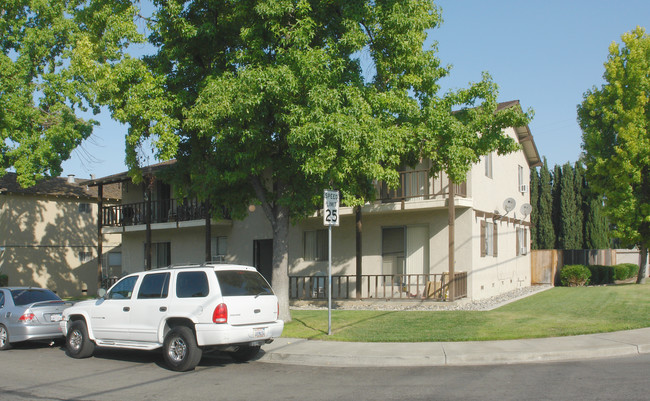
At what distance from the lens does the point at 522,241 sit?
25.6 meters

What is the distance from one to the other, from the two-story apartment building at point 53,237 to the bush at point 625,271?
28055mm

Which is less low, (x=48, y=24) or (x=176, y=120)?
(x=48, y=24)

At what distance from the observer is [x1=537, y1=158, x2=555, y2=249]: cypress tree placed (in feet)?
107

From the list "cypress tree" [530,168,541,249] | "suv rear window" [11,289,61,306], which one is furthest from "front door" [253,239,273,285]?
"cypress tree" [530,168,541,249]

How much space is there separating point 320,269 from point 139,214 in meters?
10.9

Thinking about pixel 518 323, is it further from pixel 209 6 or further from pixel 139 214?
pixel 139 214

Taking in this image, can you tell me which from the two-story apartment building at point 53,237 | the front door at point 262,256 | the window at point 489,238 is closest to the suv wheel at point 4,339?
the front door at point 262,256

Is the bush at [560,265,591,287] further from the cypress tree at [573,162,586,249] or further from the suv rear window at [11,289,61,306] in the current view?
the suv rear window at [11,289,61,306]

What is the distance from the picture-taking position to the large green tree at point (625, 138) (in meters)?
26.4

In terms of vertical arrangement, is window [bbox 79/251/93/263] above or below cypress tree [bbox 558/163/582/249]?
below

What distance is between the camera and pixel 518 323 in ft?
44.1

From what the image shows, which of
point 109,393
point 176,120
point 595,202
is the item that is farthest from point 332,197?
point 595,202

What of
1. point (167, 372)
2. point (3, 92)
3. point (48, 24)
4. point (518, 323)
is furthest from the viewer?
point (48, 24)

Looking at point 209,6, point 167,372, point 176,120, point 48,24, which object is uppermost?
point 48,24
